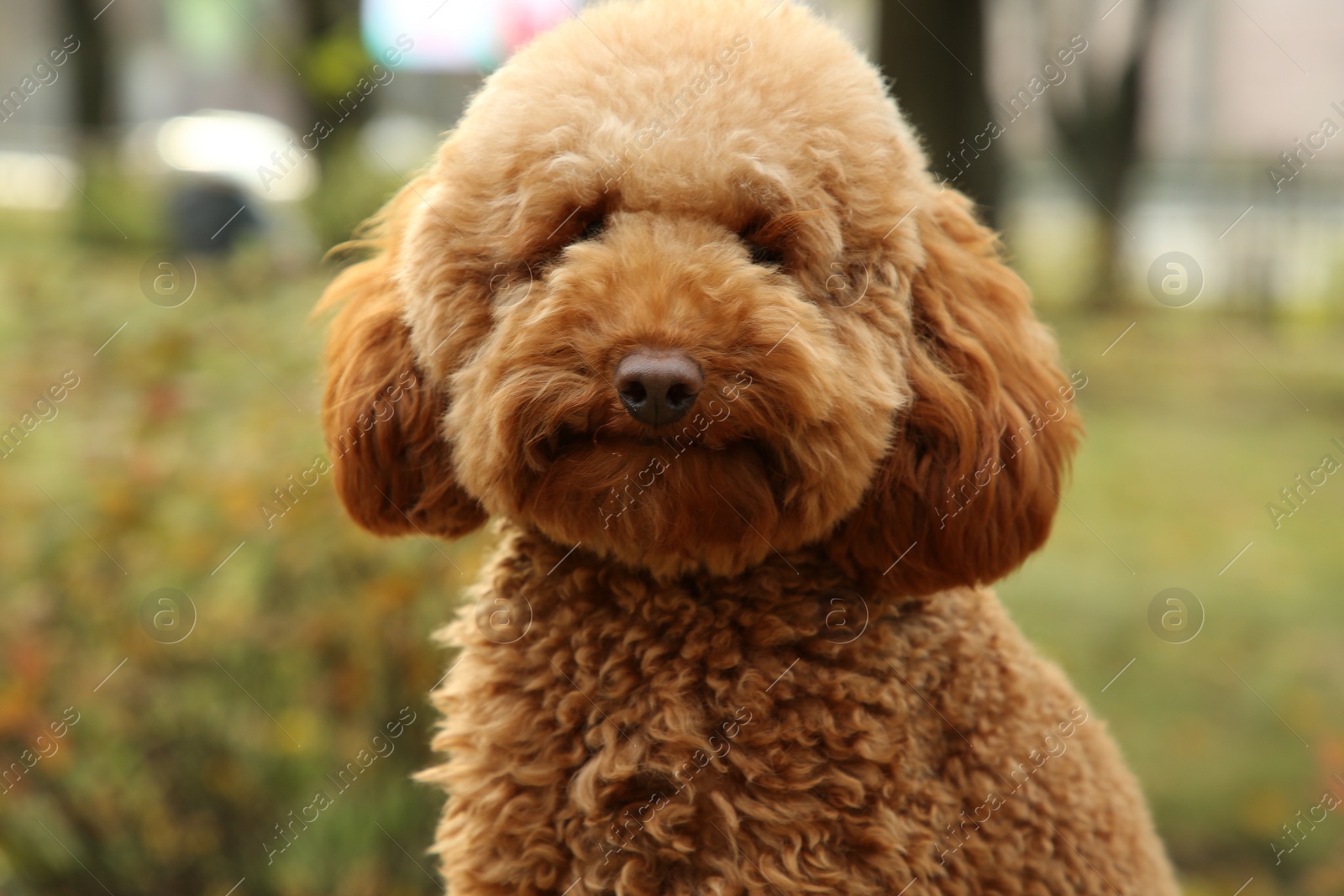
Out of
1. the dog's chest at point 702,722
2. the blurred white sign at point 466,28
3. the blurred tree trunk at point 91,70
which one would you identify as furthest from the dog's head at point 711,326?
the blurred tree trunk at point 91,70

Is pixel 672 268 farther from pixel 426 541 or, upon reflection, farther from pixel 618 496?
pixel 426 541

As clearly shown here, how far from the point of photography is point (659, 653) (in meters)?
1.88

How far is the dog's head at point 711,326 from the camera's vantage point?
5.51 feet

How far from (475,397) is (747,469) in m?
0.44

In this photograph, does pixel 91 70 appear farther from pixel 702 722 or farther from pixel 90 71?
pixel 702 722

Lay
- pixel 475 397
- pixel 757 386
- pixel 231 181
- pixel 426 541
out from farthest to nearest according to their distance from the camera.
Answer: pixel 231 181 → pixel 426 541 → pixel 475 397 → pixel 757 386

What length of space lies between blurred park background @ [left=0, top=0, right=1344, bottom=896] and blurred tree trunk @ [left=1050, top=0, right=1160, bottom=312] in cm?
12

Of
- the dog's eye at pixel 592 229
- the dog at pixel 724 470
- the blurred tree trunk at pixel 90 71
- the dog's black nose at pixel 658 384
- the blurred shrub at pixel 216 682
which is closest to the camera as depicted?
the dog's black nose at pixel 658 384

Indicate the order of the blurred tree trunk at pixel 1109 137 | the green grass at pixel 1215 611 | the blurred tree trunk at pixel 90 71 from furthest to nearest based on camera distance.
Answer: the blurred tree trunk at pixel 90 71 → the blurred tree trunk at pixel 1109 137 → the green grass at pixel 1215 611

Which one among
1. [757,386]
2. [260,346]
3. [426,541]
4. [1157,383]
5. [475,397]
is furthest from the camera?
[1157,383]

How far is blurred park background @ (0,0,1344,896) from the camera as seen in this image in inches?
136

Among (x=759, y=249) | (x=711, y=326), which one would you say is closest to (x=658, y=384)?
(x=711, y=326)

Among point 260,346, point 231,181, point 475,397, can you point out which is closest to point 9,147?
point 231,181

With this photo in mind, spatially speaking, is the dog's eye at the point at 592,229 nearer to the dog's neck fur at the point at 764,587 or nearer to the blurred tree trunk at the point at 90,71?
the dog's neck fur at the point at 764,587
